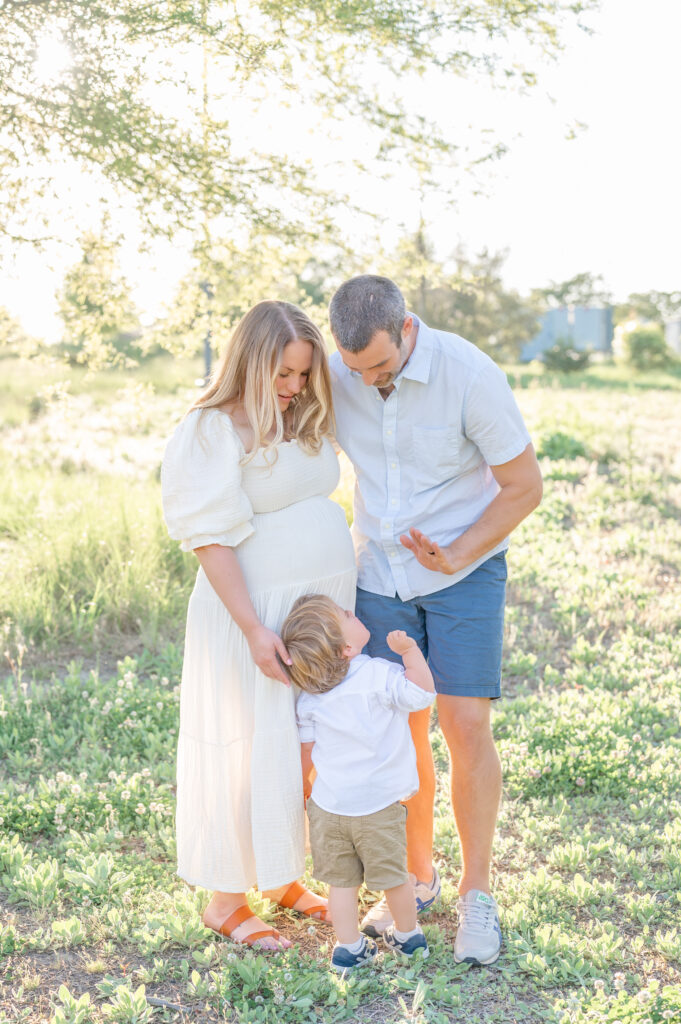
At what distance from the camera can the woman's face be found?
3150mm

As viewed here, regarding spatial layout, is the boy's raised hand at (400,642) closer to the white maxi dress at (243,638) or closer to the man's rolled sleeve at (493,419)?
the white maxi dress at (243,638)

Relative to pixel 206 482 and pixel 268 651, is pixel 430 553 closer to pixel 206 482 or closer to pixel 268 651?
pixel 268 651

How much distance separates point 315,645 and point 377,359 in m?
0.93

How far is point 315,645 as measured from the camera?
122 inches

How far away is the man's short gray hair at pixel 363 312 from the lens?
305cm

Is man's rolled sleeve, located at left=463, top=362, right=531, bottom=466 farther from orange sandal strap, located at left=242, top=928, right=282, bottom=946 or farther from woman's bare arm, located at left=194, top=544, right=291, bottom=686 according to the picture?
orange sandal strap, located at left=242, top=928, right=282, bottom=946

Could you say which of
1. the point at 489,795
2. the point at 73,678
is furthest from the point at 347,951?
the point at 73,678

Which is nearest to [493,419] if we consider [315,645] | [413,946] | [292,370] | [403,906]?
[292,370]

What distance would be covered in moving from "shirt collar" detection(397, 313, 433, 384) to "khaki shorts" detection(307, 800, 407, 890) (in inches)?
55.8

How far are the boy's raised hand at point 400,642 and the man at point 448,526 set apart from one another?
0.65 feet

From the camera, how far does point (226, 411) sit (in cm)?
321

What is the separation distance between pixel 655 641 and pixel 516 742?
185 centimetres

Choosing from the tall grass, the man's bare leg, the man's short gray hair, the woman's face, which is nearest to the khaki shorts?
the man's bare leg

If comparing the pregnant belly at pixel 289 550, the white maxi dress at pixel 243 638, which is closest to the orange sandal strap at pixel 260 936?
the white maxi dress at pixel 243 638
